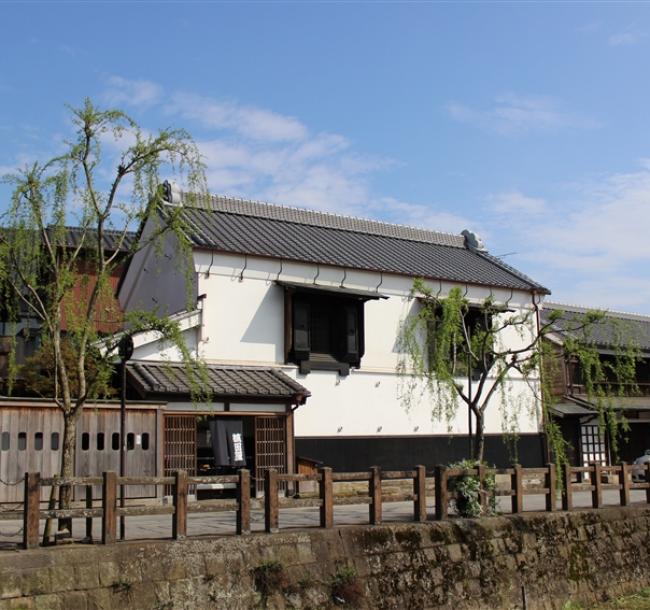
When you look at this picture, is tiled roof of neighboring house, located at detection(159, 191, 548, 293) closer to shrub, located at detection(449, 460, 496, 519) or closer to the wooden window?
the wooden window

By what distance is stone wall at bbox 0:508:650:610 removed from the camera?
389 inches

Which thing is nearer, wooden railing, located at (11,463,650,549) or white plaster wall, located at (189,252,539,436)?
wooden railing, located at (11,463,650,549)

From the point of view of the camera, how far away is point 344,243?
1043 inches

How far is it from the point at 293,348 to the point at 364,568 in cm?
1021

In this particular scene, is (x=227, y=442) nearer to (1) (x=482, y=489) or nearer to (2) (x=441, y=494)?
(2) (x=441, y=494)

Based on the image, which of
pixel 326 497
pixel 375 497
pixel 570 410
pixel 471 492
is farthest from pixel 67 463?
pixel 570 410

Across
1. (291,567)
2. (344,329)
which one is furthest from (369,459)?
(291,567)

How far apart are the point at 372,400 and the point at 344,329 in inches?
88.3

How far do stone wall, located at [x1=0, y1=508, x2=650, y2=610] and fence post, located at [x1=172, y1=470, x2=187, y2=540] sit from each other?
0.25 meters

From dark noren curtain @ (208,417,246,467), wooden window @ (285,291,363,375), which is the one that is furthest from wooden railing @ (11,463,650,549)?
wooden window @ (285,291,363,375)

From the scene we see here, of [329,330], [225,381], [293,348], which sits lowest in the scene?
[225,381]

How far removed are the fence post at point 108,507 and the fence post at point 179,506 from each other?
2.82ft

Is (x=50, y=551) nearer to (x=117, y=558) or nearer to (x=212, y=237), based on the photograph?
(x=117, y=558)

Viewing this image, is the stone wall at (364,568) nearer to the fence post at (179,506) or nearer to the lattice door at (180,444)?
the fence post at (179,506)
